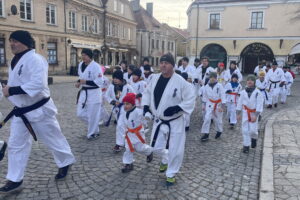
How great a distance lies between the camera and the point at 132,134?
4727 mm

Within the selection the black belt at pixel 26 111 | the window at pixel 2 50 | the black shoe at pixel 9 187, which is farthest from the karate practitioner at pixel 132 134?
the window at pixel 2 50

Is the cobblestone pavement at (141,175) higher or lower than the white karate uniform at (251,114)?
lower

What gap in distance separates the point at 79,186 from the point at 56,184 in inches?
14.4

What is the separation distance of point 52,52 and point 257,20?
21.6 meters

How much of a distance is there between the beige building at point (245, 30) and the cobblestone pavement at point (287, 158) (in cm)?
2267

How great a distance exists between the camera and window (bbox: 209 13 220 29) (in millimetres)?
30203

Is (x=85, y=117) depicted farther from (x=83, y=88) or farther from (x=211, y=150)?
(x=211, y=150)

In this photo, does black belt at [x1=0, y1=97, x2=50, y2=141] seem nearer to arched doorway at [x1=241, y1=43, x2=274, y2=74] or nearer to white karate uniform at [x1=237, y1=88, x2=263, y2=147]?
white karate uniform at [x1=237, y1=88, x2=263, y2=147]

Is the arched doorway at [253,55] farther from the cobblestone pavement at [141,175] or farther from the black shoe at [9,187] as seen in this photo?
the black shoe at [9,187]

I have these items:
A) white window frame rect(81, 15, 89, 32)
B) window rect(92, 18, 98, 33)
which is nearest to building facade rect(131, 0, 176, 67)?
window rect(92, 18, 98, 33)

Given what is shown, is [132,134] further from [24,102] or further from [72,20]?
[72,20]

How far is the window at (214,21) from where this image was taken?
99.1 ft

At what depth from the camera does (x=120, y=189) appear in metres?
4.05

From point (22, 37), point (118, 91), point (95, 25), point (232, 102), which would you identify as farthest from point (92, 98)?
point (95, 25)
